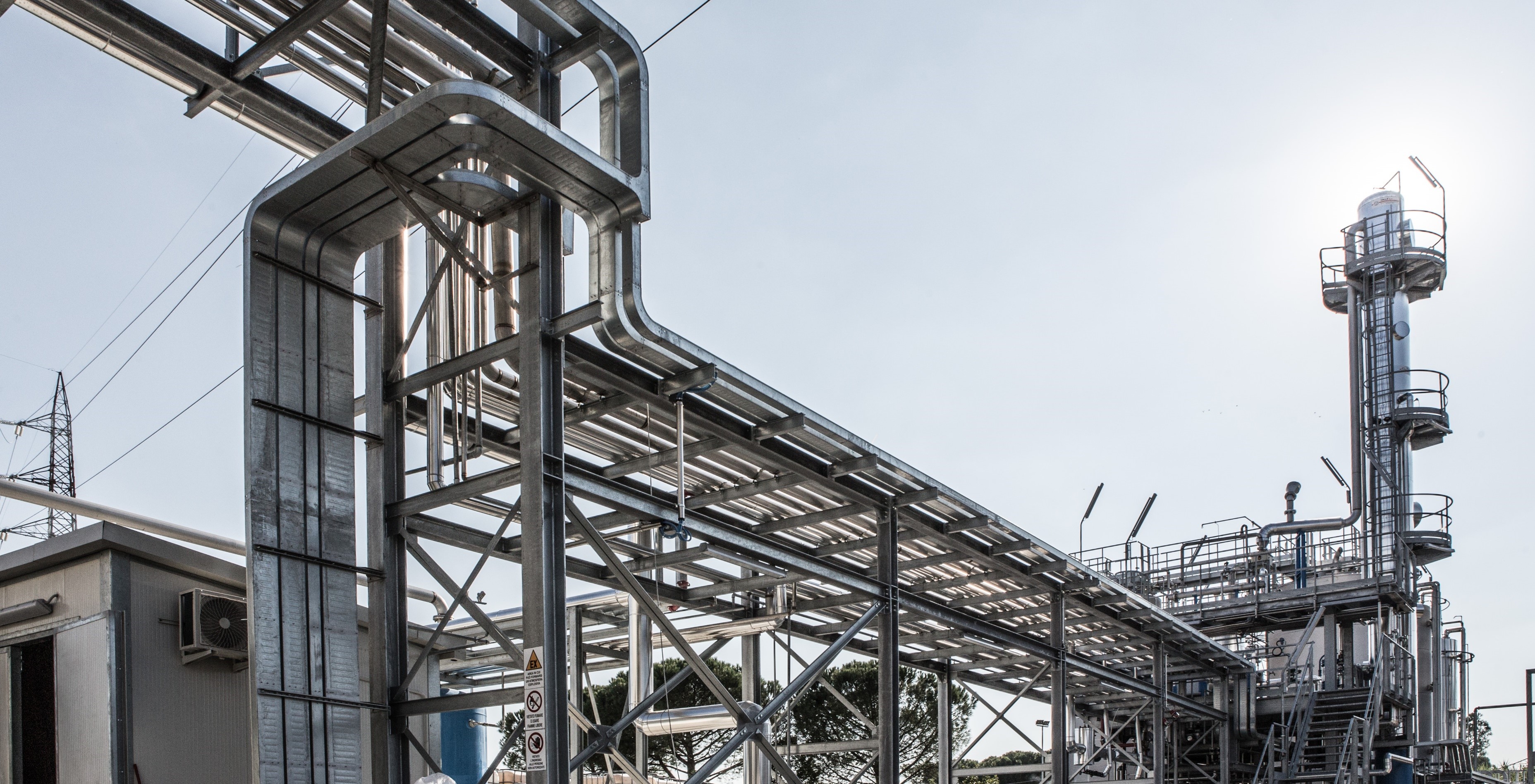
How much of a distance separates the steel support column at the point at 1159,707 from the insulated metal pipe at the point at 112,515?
51.5 ft

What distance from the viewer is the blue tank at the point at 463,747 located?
71.1 ft

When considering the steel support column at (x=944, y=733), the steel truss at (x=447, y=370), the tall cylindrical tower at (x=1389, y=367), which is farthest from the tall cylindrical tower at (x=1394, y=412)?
the steel truss at (x=447, y=370)

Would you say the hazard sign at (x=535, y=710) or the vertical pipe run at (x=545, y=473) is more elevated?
the vertical pipe run at (x=545, y=473)

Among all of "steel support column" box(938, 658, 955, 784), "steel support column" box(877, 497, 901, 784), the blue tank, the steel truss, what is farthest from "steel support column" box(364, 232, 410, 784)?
"steel support column" box(938, 658, 955, 784)

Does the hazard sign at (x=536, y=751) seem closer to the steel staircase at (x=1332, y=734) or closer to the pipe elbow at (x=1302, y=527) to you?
the steel staircase at (x=1332, y=734)

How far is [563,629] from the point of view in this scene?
1191 centimetres

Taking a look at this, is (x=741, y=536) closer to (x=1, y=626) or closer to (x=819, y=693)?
(x=1, y=626)

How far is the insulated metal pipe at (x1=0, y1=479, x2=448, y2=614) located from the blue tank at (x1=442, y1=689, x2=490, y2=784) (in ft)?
18.0

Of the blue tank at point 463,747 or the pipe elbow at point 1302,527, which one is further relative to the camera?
the pipe elbow at point 1302,527

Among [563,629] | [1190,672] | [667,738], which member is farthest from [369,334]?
[667,738]

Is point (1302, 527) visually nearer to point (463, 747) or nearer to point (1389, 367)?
point (1389, 367)

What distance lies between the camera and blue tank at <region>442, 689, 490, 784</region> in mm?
21656

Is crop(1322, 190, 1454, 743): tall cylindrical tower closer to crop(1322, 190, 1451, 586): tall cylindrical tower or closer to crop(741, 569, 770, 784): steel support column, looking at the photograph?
→ crop(1322, 190, 1451, 586): tall cylindrical tower

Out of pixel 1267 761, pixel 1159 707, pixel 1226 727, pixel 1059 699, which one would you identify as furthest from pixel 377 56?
pixel 1267 761
